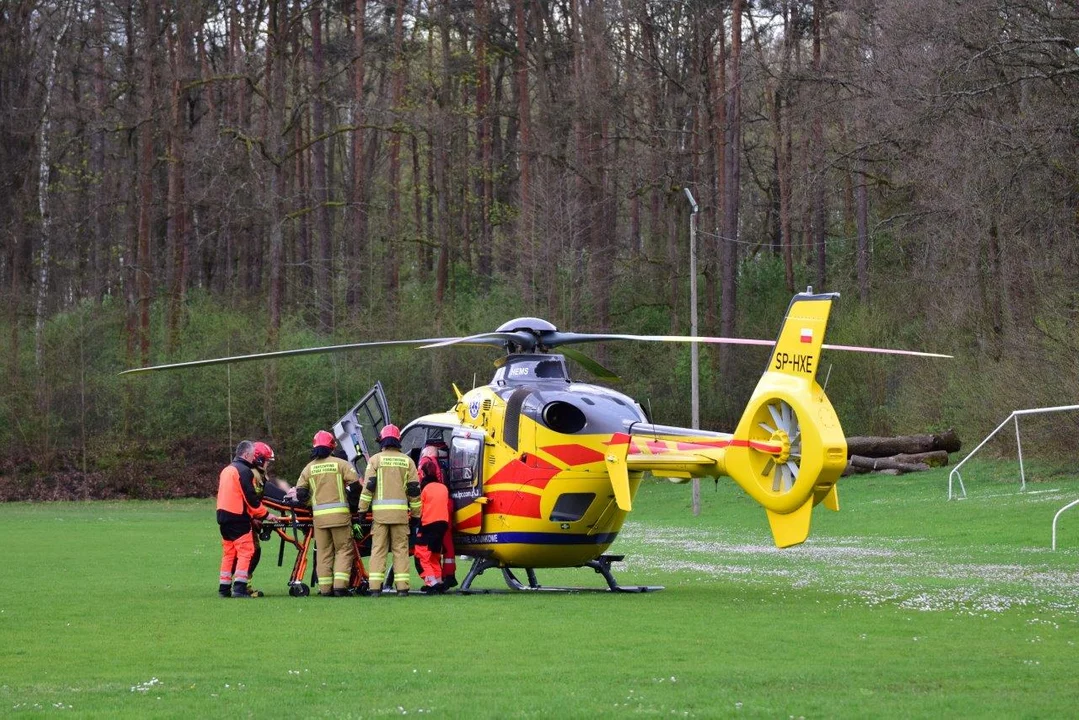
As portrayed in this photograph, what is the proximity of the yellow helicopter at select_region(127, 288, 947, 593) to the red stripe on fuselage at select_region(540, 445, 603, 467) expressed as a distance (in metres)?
0.01

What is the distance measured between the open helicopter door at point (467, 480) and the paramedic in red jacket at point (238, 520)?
265 cm

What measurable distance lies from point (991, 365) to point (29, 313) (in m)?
32.8

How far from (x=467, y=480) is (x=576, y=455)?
1.81 meters

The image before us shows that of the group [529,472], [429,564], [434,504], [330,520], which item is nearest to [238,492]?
[330,520]

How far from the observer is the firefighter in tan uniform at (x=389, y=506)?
18.1m

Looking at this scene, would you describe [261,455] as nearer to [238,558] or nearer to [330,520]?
[330,520]

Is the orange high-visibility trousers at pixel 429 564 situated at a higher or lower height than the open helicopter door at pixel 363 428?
lower

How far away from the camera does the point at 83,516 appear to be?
40500 millimetres

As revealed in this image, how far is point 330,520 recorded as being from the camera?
59.6 ft

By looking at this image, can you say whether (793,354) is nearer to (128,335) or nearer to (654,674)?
(654,674)

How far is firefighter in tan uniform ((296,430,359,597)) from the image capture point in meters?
18.2

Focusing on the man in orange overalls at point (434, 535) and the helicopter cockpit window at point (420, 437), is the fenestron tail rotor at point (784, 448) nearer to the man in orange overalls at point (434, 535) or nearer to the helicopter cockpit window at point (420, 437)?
the man in orange overalls at point (434, 535)

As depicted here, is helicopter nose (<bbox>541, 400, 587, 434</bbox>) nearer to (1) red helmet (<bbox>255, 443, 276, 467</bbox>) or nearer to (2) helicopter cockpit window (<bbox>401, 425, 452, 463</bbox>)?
(2) helicopter cockpit window (<bbox>401, 425, 452, 463</bbox>)

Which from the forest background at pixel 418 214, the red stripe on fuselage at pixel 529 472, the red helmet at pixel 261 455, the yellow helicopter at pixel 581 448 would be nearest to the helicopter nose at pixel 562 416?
the yellow helicopter at pixel 581 448
